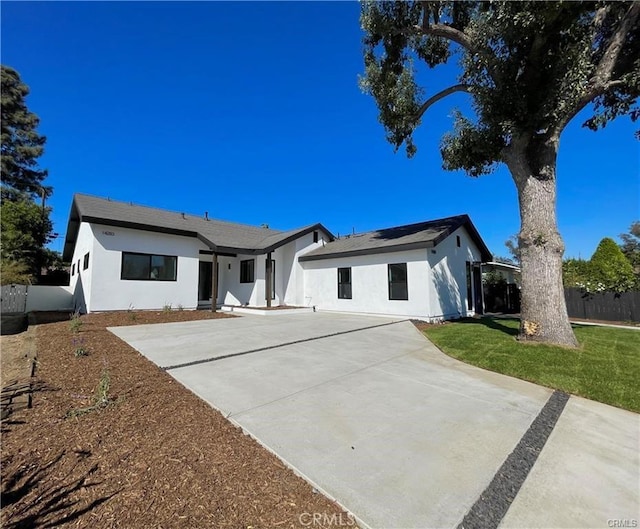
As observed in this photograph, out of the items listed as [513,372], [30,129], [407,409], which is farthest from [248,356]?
[30,129]

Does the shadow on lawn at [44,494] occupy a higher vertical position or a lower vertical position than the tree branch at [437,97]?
lower

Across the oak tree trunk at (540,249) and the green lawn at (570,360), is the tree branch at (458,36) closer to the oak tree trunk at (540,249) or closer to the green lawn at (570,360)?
the oak tree trunk at (540,249)

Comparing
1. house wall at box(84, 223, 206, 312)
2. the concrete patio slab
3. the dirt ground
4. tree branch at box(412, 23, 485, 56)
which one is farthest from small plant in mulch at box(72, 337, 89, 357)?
Answer: tree branch at box(412, 23, 485, 56)

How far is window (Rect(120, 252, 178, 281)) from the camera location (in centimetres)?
1244

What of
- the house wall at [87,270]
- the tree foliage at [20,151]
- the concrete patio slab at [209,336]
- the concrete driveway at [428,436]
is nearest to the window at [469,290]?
the concrete patio slab at [209,336]

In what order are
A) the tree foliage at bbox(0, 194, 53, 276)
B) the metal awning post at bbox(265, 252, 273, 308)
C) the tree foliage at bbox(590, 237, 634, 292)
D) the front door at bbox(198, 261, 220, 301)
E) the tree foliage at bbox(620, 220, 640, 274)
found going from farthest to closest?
the tree foliage at bbox(620, 220, 640, 274) < the tree foliage at bbox(0, 194, 53, 276) < the front door at bbox(198, 261, 220, 301) < the metal awning post at bbox(265, 252, 273, 308) < the tree foliage at bbox(590, 237, 634, 292)

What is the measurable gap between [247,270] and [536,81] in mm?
13674

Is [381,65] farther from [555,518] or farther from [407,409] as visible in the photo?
[555,518]

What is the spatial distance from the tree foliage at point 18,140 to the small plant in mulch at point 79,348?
27305 millimetres

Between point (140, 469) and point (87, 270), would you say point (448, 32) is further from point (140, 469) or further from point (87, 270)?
point (87, 270)

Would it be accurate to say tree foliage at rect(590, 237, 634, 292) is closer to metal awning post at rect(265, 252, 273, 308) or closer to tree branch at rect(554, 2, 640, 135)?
tree branch at rect(554, 2, 640, 135)

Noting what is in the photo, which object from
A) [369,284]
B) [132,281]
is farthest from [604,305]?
[132,281]

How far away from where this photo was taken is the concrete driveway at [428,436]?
2152 millimetres

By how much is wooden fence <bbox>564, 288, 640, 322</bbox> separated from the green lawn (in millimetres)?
5163
